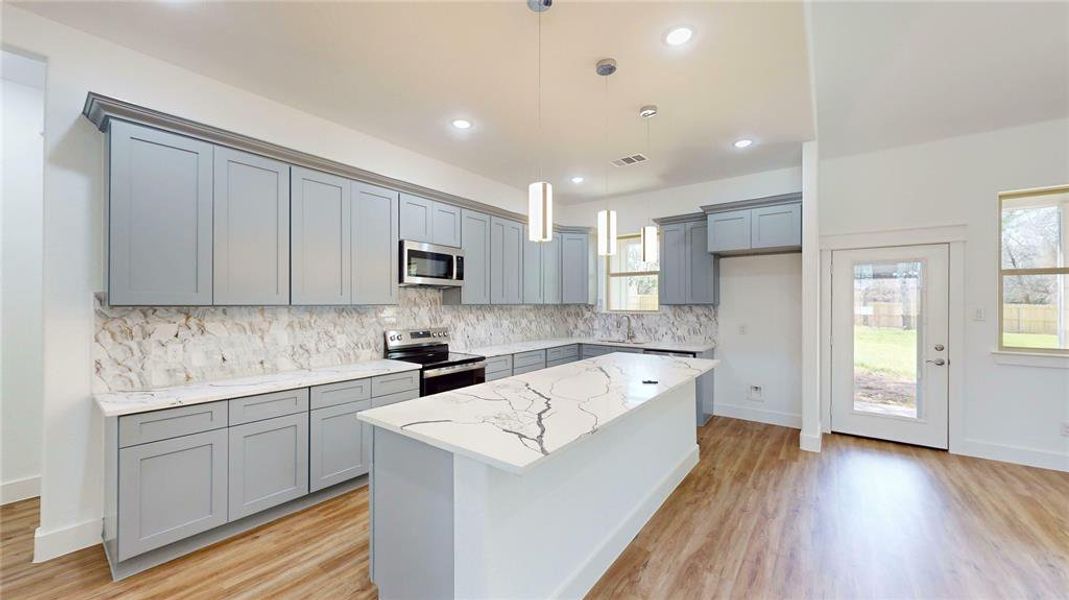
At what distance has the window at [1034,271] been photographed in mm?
3438

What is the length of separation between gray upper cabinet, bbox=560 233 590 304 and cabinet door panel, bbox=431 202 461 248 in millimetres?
1817

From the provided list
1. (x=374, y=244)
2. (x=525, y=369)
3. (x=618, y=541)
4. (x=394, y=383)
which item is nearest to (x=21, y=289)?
(x=374, y=244)

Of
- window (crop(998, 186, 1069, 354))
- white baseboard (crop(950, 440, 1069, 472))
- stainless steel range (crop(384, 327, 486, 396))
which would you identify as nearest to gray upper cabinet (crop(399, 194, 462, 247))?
stainless steel range (crop(384, 327, 486, 396))

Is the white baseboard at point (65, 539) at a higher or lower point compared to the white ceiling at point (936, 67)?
lower

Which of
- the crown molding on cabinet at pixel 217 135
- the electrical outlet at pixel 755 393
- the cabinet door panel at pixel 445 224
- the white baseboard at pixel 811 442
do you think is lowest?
the white baseboard at pixel 811 442

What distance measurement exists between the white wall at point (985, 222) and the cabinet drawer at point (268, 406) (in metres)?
5.34

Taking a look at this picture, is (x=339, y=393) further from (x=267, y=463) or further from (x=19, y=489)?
(x=19, y=489)

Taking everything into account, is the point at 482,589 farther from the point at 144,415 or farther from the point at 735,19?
the point at 735,19

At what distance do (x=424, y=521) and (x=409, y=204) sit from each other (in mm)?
2756

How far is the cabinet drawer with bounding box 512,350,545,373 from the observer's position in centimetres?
443

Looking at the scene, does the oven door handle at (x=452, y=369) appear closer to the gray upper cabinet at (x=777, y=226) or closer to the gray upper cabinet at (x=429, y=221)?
the gray upper cabinet at (x=429, y=221)

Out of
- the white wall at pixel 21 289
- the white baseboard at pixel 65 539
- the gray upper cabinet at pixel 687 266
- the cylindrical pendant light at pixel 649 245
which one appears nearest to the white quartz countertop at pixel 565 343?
the gray upper cabinet at pixel 687 266

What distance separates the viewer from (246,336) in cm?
285

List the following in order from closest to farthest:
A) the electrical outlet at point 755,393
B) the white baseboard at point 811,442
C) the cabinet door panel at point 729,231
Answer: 1. the white baseboard at point 811,442
2. the cabinet door panel at point 729,231
3. the electrical outlet at point 755,393
